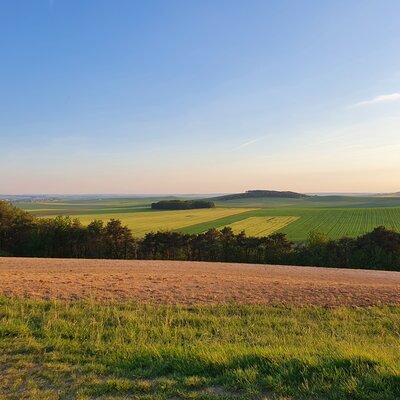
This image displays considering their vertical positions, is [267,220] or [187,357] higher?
[187,357]

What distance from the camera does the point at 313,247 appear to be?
142 feet

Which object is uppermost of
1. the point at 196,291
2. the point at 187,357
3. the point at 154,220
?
the point at 187,357

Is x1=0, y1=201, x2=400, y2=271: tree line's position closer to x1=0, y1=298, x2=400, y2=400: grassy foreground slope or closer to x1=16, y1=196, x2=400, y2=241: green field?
x1=16, y1=196, x2=400, y2=241: green field

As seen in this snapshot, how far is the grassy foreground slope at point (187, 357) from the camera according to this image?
4.60 m

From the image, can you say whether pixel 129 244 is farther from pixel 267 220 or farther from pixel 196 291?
pixel 267 220

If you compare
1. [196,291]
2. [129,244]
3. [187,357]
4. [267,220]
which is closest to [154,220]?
[267,220]

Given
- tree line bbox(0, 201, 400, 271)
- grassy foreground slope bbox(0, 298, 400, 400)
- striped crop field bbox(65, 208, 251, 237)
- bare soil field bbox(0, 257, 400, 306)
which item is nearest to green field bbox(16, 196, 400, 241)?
striped crop field bbox(65, 208, 251, 237)

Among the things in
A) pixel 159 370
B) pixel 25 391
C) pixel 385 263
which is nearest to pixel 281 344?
pixel 159 370

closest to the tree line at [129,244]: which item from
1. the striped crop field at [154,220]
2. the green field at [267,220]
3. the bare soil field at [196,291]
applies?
the striped crop field at [154,220]

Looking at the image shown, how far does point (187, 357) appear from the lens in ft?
18.3

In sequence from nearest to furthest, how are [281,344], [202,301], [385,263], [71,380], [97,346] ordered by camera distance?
[71,380]
[97,346]
[281,344]
[202,301]
[385,263]

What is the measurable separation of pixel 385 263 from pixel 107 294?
3515cm

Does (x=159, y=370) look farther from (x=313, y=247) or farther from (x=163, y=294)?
(x=313, y=247)

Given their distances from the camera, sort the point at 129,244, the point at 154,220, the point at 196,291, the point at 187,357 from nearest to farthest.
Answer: the point at 187,357, the point at 196,291, the point at 129,244, the point at 154,220
